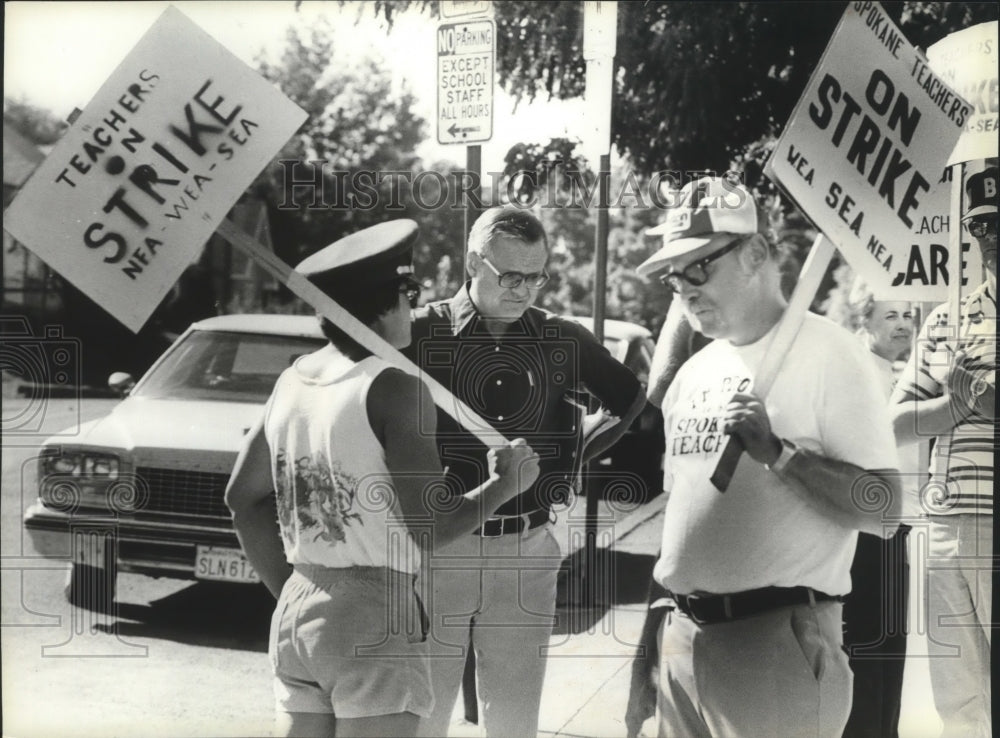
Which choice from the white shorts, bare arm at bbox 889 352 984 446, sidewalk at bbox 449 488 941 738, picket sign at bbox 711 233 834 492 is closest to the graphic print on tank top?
the white shorts

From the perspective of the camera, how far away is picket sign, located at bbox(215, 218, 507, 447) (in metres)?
3.15

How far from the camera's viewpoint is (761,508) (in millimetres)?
3221

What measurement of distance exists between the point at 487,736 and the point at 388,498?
3.12ft

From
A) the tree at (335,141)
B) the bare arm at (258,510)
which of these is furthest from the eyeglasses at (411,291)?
the bare arm at (258,510)

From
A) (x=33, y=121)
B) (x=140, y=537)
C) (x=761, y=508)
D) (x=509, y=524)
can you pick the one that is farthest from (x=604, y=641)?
(x=33, y=121)

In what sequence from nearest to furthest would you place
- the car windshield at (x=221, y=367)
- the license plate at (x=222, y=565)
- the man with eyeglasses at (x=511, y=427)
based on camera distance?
the man with eyeglasses at (x=511, y=427) → the car windshield at (x=221, y=367) → the license plate at (x=222, y=565)

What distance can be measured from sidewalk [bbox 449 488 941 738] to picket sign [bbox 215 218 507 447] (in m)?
0.43

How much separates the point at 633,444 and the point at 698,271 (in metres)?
0.61

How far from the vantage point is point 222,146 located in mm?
3328

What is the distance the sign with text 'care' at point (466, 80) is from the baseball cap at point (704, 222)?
26.9 inches

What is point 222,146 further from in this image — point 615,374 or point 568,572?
point 568,572

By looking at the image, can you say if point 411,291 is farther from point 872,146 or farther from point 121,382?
point 872,146

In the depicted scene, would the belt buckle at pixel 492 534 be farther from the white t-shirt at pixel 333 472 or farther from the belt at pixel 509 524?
the white t-shirt at pixel 333 472

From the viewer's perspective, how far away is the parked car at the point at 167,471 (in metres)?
3.81
